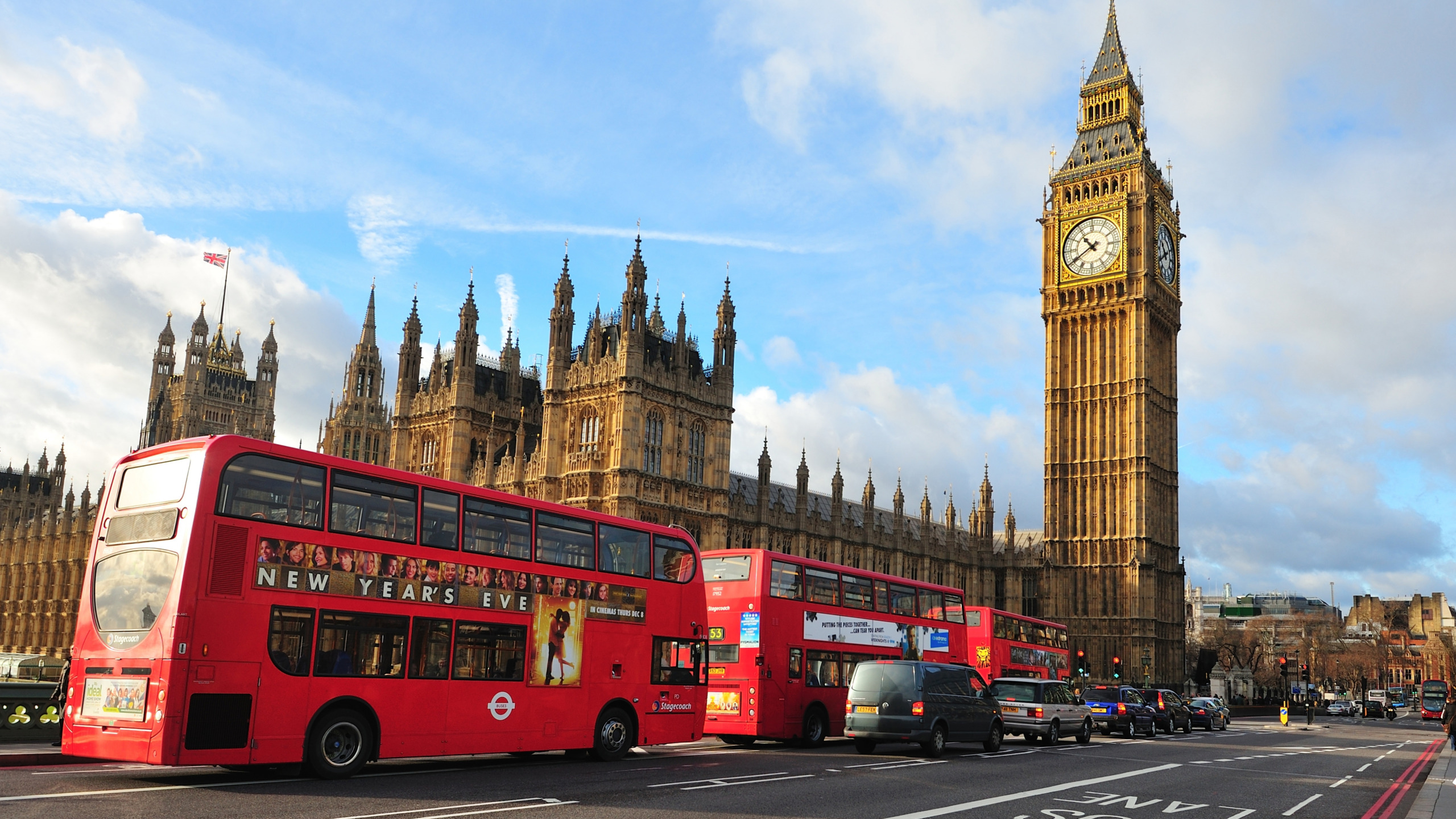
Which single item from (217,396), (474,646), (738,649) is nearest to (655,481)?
(738,649)

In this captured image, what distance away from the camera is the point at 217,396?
150 metres

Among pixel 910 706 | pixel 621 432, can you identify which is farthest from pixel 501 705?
pixel 621 432

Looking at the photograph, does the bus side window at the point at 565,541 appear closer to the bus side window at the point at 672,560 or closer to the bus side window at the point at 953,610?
the bus side window at the point at 672,560

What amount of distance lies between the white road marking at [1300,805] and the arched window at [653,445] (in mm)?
38325

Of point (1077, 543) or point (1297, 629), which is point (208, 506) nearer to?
point (1077, 543)

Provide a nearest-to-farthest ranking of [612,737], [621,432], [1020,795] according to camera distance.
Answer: [1020,795] → [612,737] → [621,432]

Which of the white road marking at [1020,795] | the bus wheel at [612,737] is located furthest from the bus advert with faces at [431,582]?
the white road marking at [1020,795]

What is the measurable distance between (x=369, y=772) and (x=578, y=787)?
3.87 m

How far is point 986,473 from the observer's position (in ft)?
291

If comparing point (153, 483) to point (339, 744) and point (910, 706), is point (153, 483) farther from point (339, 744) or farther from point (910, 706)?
point (910, 706)

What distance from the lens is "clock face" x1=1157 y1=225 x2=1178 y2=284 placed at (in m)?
85.8

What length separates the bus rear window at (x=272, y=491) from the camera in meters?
14.9

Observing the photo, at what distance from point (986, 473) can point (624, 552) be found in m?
71.4

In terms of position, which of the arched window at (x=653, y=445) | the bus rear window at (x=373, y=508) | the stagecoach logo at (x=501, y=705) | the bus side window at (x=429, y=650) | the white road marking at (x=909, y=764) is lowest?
the white road marking at (x=909, y=764)
